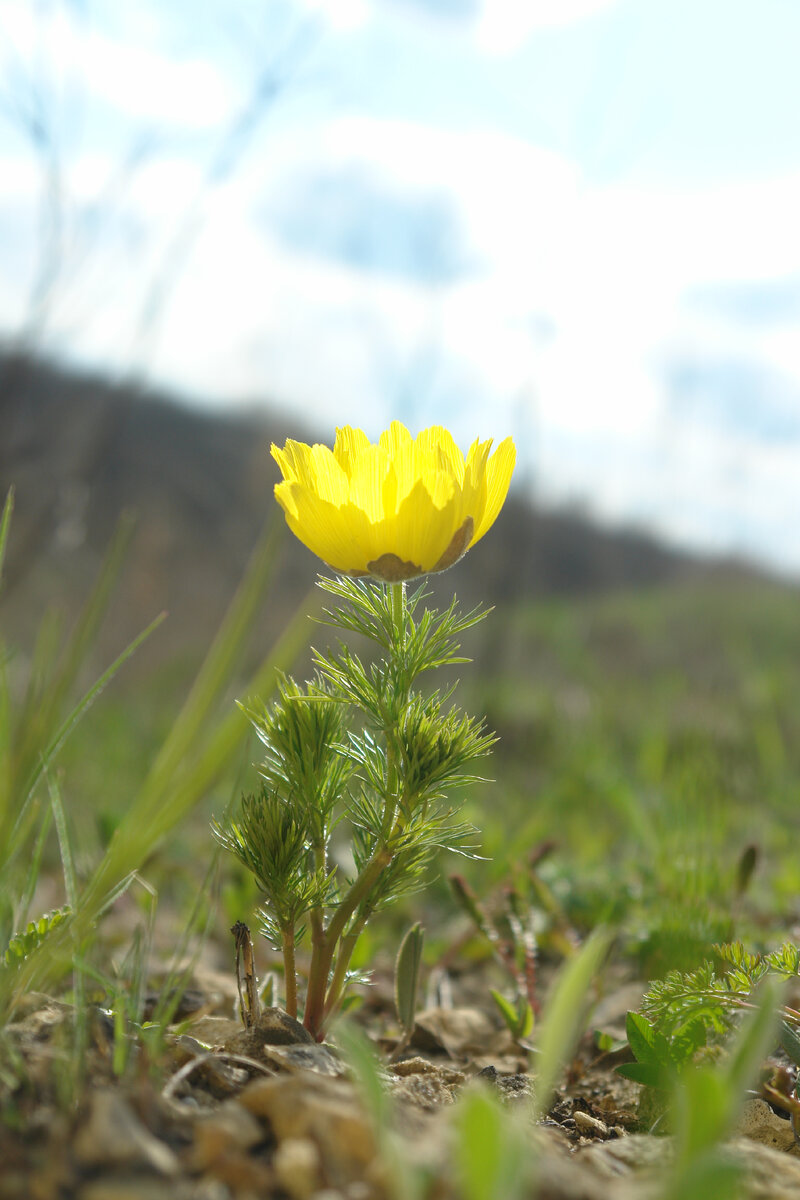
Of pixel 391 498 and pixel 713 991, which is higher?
pixel 391 498

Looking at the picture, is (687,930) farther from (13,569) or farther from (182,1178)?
(13,569)

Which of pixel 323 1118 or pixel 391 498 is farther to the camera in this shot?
pixel 391 498

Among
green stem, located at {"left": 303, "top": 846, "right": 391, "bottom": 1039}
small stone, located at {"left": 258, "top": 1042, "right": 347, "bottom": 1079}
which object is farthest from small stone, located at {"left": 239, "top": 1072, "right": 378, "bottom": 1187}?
green stem, located at {"left": 303, "top": 846, "right": 391, "bottom": 1039}

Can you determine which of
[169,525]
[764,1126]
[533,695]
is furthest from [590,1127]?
[169,525]

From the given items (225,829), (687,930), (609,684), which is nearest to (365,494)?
(225,829)

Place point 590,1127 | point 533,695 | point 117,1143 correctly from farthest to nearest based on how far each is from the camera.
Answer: point 533,695
point 590,1127
point 117,1143

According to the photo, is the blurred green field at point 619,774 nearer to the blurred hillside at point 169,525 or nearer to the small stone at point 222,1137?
the small stone at point 222,1137

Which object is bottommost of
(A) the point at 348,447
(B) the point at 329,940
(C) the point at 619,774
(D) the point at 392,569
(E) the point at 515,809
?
(E) the point at 515,809

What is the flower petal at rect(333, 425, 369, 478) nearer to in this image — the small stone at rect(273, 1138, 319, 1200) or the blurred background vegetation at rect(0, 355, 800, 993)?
the blurred background vegetation at rect(0, 355, 800, 993)

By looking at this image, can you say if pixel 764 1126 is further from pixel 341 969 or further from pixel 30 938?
pixel 30 938
